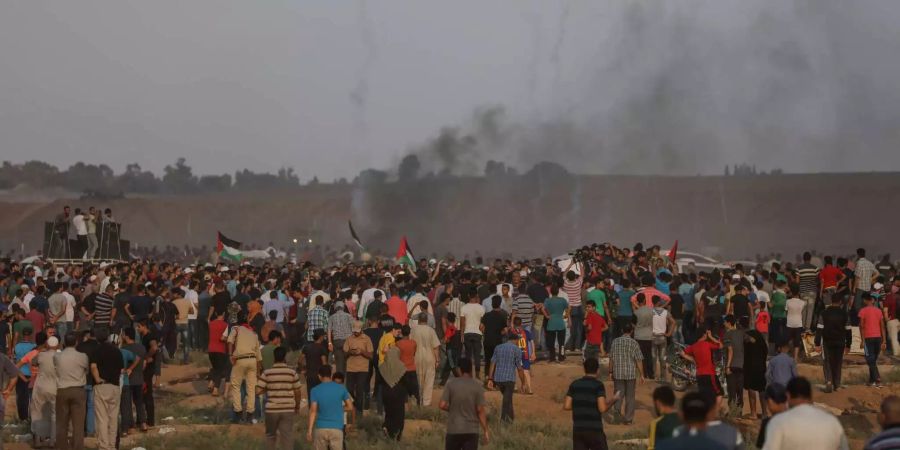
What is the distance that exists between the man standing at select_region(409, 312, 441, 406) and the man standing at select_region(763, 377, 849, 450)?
1027 cm

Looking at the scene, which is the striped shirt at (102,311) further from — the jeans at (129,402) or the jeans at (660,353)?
the jeans at (660,353)

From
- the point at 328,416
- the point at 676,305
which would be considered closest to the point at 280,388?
the point at 328,416

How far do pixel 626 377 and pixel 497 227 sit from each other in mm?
64957

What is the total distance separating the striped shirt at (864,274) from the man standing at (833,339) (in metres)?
2.87

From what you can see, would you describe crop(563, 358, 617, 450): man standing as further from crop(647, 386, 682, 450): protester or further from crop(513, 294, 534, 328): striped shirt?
crop(513, 294, 534, 328): striped shirt

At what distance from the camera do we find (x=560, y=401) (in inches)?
834

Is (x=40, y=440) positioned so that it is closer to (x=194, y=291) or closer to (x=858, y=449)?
(x=194, y=291)

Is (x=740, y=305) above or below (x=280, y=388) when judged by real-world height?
above

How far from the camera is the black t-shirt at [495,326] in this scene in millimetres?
20422

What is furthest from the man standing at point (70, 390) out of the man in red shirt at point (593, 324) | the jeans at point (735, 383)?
the man in red shirt at point (593, 324)

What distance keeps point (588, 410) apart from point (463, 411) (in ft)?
4.33

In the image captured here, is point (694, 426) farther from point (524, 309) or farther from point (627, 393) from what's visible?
point (524, 309)

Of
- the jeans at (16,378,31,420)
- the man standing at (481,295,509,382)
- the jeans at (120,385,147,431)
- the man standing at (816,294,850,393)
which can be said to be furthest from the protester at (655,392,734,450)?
the jeans at (16,378,31,420)

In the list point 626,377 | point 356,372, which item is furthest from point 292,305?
point 626,377
